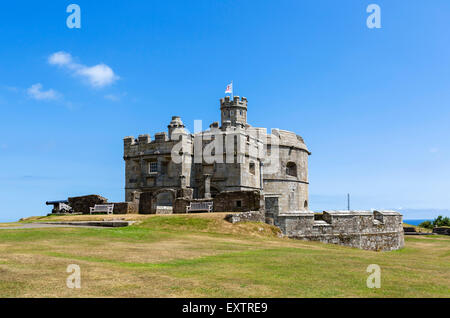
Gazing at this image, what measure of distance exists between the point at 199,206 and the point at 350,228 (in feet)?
29.8

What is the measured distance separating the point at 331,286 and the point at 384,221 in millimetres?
21079

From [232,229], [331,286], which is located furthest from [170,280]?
[232,229]

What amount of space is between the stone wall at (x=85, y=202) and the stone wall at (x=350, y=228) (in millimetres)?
13304

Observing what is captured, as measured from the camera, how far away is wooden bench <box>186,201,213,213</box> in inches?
947

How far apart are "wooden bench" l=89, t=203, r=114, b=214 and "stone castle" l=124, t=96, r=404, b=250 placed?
150 centimetres

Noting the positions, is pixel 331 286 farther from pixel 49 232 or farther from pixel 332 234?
pixel 332 234

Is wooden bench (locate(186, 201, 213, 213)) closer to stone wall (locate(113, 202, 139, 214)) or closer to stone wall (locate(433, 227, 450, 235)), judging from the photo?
stone wall (locate(113, 202, 139, 214))

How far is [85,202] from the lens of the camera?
29.1 metres

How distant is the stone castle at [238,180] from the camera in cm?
2280

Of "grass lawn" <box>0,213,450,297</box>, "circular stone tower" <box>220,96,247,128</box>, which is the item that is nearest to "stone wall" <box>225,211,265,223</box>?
"grass lawn" <box>0,213,450,297</box>

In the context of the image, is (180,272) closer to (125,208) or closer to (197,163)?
(125,208)

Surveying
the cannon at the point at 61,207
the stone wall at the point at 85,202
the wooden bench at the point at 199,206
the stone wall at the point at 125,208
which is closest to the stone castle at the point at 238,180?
the wooden bench at the point at 199,206

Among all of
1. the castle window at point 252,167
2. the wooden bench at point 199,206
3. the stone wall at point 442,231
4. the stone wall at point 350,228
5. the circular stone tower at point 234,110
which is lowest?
the stone wall at point 442,231

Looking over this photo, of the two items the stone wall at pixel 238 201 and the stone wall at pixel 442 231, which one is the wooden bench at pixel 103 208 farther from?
the stone wall at pixel 442 231
